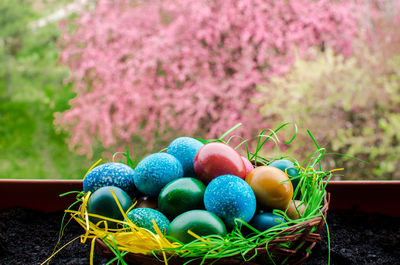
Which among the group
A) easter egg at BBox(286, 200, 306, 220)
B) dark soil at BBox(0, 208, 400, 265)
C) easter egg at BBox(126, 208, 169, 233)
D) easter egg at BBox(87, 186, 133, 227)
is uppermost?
easter egg at BBox(87, 186, 133, 227)

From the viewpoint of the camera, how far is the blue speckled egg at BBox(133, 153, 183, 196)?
1.14m

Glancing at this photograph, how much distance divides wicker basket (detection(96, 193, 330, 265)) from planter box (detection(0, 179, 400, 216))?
2.01 ft

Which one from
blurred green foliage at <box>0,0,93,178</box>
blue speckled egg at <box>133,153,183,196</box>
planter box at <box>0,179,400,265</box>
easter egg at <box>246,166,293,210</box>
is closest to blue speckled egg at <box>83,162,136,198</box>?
blue speckled egg at <box>133,153,183,196</box>

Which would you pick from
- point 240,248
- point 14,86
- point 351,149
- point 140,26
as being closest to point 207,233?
point 240,248

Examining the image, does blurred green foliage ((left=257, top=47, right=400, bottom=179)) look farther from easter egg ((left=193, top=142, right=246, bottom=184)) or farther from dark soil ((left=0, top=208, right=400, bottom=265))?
easter egg ((left=193, top=142, right=246, bottom=184))

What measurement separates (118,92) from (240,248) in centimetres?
260

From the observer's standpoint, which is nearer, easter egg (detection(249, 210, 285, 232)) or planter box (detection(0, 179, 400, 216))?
easter egg (detection(249, 210, 285, 232))

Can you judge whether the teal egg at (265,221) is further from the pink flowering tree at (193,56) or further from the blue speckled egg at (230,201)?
the pink flowering tree at (193,56)

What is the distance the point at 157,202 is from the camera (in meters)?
1.17

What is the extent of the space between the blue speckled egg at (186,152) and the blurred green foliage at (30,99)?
8.58 feet

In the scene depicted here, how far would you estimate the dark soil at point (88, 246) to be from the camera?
4.15ft

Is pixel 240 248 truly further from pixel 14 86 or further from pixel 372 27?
pixel 14 86

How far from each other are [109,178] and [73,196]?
17.9 inches

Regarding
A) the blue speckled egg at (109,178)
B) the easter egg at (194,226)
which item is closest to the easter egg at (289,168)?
the easter egg at (194,226)
